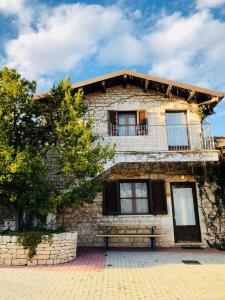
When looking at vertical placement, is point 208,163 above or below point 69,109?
below

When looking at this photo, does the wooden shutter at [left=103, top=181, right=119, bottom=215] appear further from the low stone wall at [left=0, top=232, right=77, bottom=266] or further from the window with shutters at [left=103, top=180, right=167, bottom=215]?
the low stone wall at [left=0, top=232, right=77, bottom=266]

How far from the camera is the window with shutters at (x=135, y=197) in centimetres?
1070

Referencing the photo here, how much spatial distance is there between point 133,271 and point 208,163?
5890mm

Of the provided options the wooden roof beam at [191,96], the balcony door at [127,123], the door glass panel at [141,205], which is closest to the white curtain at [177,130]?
the wooden roof beam at [191,96]

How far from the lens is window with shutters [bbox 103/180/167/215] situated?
10.7m

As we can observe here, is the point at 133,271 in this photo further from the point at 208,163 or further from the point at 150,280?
the point at 208,163

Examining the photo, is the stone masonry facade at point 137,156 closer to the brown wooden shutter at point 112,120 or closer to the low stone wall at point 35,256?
the brown wooden shutter at point 112,120

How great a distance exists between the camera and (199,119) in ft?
37.8

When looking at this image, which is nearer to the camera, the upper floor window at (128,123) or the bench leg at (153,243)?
the bench leg at (153,243)

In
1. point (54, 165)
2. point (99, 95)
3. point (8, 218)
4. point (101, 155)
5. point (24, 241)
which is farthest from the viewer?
point (99, 95)

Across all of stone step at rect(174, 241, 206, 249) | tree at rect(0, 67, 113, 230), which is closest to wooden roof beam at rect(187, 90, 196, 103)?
tree at rect(0, 67, 113, 230)

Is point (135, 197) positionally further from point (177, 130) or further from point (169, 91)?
point (169, 91)

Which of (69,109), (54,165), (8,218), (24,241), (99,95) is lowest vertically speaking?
(24,241)

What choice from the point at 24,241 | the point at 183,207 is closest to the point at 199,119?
the point at 183,207
